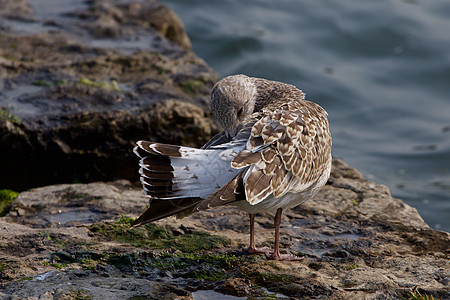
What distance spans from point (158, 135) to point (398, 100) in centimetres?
678

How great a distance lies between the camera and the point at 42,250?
13.5 feet

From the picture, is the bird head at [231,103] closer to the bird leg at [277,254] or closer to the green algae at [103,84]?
the bird leg at [277,254]

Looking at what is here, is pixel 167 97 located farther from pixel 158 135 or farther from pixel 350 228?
pixel 350 228

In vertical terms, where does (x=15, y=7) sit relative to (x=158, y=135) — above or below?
above

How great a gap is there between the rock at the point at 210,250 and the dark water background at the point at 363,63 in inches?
196

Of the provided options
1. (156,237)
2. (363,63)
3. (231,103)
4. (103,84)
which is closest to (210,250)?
(156,237)

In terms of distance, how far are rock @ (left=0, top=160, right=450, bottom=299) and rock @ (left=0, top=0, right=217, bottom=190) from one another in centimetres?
83

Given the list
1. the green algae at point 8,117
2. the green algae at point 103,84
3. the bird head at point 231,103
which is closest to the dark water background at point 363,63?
the green algae at point 103,84

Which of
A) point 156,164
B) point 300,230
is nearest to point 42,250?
point 156,164

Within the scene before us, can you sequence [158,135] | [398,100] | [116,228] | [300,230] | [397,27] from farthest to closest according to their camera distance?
[397,27]
[398,100]
[158,135]
[300,230]
[116,228]

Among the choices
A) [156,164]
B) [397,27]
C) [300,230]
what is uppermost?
[397,27]

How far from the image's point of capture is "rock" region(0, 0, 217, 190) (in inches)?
247

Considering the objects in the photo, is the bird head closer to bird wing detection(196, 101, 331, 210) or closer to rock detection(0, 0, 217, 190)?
bird wing detection(196, 101, 331, 210)

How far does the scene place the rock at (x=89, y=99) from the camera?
20.6 feet
